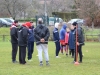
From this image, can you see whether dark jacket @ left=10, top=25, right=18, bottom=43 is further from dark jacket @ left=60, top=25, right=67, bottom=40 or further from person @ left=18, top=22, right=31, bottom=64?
dark jacket @ left=60, top=25, right=67, bottom=40

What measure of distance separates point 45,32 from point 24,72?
2420 mm

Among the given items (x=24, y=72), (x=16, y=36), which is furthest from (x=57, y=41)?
(x=24, y=72)

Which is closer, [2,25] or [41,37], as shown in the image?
[41,37]

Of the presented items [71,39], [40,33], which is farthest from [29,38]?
[71,39]

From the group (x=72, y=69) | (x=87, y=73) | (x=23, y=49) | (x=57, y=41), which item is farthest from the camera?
(x=57, y=41)

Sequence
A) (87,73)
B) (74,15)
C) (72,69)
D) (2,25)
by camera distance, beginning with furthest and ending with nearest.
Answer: (74,15) → (2,25) → (72,69) → (87,73)

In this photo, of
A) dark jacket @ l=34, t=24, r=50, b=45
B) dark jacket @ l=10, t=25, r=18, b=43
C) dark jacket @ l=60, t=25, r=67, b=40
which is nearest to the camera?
dark jacket @ l=34, t=24, r=50, b=45

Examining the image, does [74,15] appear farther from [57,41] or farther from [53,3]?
[57,41]

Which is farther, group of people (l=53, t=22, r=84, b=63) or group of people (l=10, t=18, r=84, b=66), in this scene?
group of people (l=53, t=22, r=84, b=63)

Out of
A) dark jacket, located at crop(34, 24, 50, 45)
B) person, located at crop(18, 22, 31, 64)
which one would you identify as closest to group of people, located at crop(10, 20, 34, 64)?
person, located at crop(18, 22, 31, 64)

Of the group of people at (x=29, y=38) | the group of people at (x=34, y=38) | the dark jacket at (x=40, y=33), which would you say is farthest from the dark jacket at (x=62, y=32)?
the dark jacket at (x=40, y=33)

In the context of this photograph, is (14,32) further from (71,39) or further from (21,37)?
(71,39)

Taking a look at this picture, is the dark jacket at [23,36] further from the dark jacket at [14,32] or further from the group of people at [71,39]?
the group of people at [71,39]

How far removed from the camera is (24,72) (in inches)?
514
